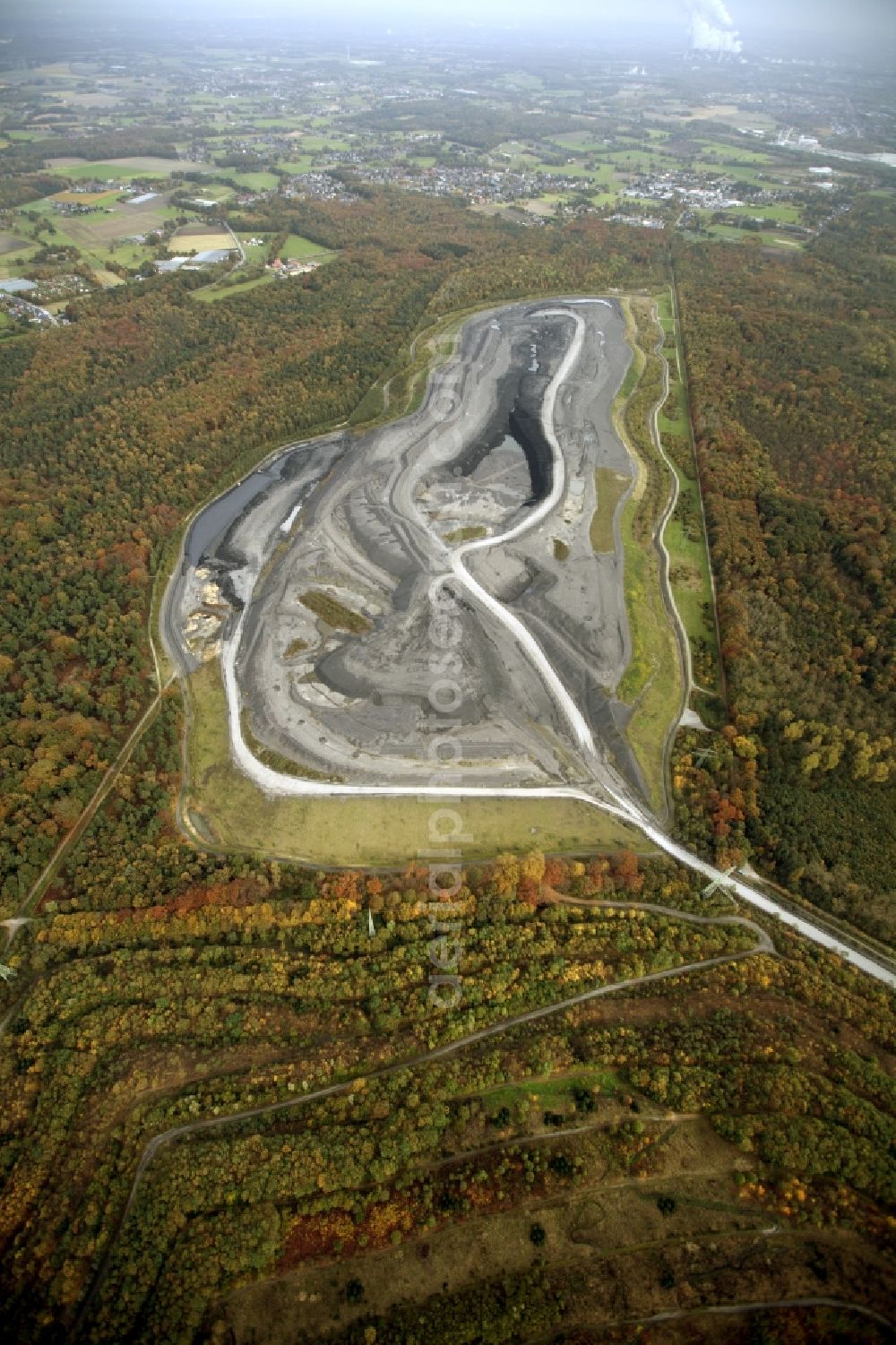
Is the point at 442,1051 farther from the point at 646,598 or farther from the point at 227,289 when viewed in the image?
the point at 227,289

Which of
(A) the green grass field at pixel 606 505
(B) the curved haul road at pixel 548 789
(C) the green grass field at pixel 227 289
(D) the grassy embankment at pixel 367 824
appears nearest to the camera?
(B) the curved haul road at pixel 548 789

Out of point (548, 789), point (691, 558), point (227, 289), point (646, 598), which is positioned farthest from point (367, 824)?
point (227, 289)

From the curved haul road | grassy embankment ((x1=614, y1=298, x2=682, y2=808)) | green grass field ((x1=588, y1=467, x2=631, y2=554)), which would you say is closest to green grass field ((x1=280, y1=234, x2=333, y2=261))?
grassy embankment ((x1=614, y1=298, x2=682, y2=808))

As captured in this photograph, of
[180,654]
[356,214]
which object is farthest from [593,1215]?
[356,214]

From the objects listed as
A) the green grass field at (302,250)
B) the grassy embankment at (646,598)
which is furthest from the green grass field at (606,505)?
the green grass field at (302,250)

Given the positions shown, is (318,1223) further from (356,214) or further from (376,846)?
(356,214)

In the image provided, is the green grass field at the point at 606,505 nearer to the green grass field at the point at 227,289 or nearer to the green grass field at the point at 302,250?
the green grass field at the point at 227,289
